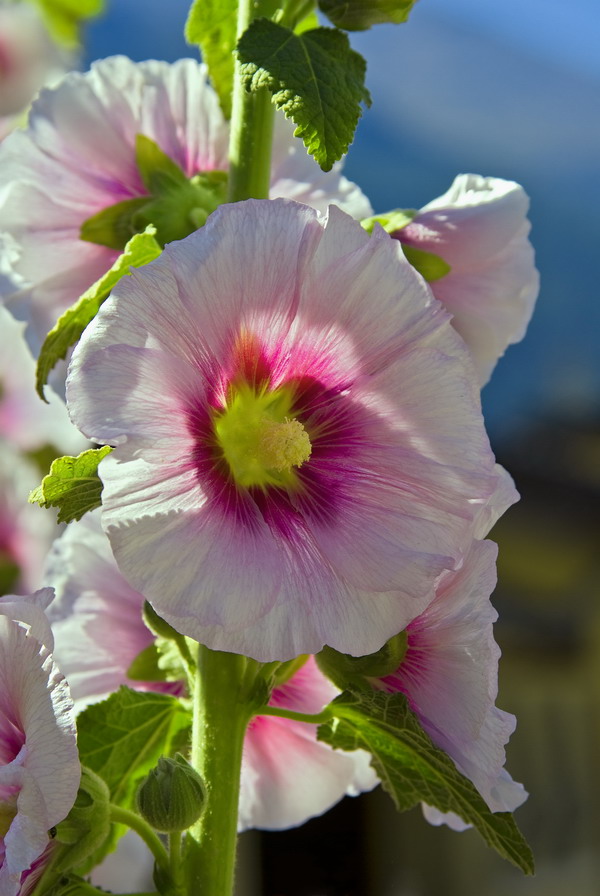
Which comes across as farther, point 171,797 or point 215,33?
point 215,33

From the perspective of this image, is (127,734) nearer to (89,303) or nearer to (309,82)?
(89,303)

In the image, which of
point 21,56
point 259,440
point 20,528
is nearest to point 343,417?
point 259,440

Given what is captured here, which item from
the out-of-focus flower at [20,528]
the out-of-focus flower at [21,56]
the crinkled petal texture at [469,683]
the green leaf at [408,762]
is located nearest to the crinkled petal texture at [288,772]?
the green leaf at [408,762]

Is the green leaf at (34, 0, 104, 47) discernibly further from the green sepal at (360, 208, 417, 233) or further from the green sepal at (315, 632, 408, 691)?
the green sepal at (315, 632, 408, 691)

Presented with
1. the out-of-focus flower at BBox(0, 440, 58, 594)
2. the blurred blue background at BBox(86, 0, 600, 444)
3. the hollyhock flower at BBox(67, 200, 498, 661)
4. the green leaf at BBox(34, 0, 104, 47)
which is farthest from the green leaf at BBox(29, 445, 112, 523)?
the blurred blue background at BBox(86, 0, 600, 444)

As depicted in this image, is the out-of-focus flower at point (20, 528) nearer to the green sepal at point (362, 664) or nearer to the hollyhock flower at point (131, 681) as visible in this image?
the hollyhock flower at point (131, 681)

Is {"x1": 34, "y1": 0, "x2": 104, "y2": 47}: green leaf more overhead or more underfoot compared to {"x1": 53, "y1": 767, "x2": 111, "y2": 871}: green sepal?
more overhead
